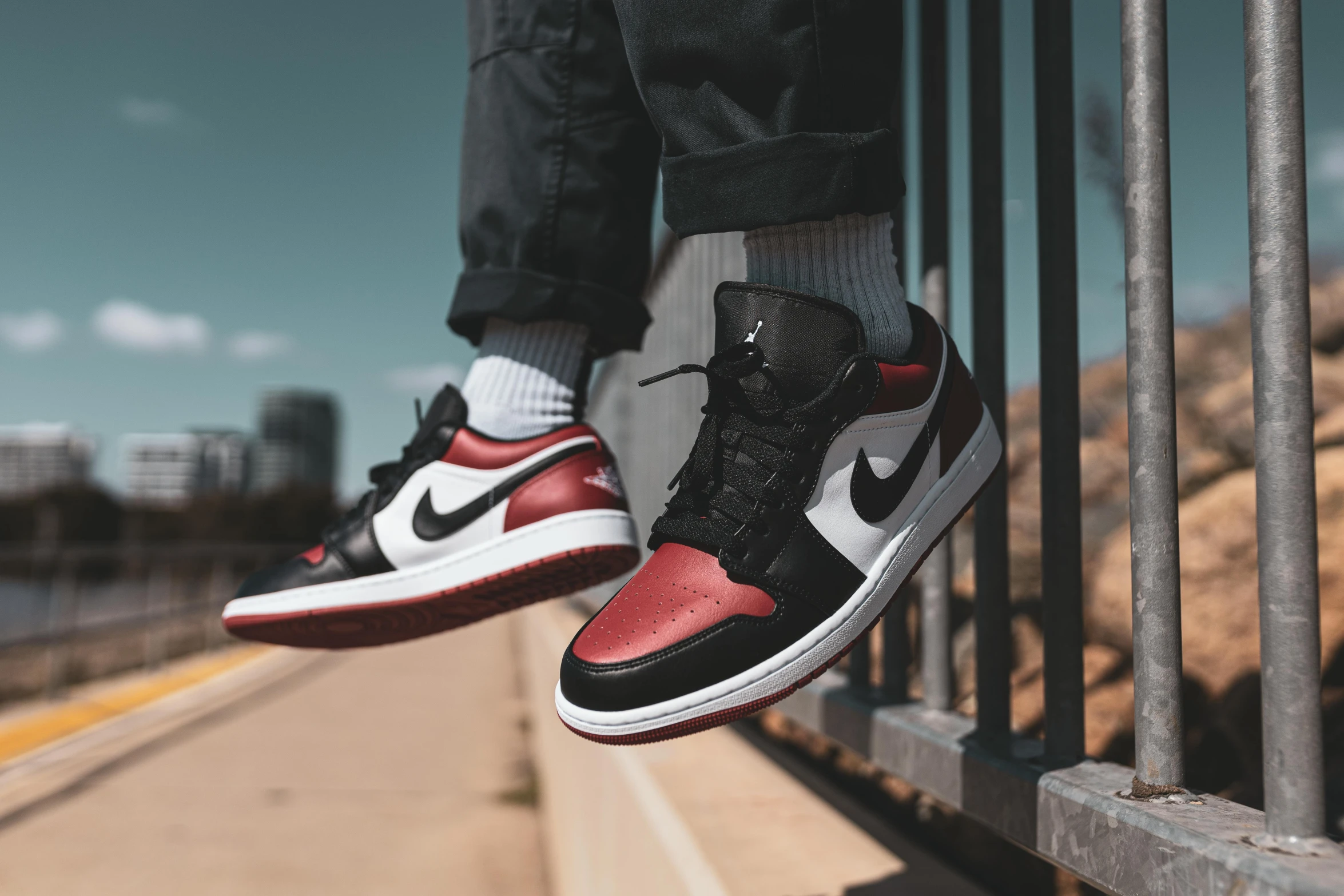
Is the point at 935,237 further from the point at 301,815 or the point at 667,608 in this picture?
the point at 301,815

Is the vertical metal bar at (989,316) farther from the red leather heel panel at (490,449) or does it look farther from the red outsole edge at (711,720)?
the red leather heel panel at (490,449)

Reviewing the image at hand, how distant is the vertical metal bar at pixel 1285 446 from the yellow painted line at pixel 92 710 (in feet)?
15.6

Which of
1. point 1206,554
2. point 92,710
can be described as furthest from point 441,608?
point 92,710

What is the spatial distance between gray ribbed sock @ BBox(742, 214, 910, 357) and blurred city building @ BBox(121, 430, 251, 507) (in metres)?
114

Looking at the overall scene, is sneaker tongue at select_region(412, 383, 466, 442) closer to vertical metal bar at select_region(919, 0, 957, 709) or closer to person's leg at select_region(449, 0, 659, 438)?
person's leg at select_region(449, 0, 659, 438)

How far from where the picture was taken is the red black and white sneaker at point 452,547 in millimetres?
1128

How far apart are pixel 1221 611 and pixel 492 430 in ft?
3.67

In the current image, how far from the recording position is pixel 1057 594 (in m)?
0.90

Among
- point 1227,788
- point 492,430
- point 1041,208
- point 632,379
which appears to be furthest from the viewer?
point 632,379

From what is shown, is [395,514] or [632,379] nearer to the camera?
[395,514]

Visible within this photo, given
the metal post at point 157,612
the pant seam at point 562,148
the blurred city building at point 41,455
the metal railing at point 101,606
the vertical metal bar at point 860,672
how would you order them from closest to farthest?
the pant seam at point 562,148 → the vertical metal bar at point 860,672 → the metal railing at point 101,606 → the metal post at point 157,612 → the blurred city building at point 41,455

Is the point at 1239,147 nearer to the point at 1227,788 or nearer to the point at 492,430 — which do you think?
the point at 1227,788

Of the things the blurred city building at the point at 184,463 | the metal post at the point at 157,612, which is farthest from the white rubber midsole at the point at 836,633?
the blurred city building at the point at 184,463

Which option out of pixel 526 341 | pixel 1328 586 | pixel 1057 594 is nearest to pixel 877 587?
pixel 1057 594
